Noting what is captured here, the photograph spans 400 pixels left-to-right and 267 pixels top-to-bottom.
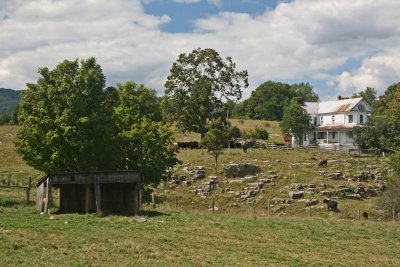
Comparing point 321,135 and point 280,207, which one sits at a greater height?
point 321,135

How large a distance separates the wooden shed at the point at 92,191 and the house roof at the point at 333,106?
2262 inches

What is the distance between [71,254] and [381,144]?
5952cm

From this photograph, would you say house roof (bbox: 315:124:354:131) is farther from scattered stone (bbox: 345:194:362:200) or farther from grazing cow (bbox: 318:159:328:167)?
scattered stone (bbox: 345:194:362:200)

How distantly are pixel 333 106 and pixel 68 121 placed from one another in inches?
2443

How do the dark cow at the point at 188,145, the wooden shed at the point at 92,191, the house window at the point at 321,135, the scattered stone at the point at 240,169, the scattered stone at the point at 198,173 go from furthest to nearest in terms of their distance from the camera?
the house window at the point at 321,135 → the dark cow at the point at 188,145 → the scattered stone at the point at 240,169 → the scattered stone at the point at 198,173 → the wooden shed at the point at 92,191

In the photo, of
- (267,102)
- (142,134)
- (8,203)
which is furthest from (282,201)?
(267,102)

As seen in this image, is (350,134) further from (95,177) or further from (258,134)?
(95,177)

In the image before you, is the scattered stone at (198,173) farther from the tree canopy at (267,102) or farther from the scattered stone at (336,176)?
the tree canopy at (267,102)

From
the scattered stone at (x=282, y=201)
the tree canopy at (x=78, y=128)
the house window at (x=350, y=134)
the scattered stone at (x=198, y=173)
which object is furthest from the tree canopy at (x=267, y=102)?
the tree canopy at (x=78, y=128)

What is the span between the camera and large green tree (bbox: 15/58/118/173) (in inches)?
1465

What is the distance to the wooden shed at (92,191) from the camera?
32562 mm

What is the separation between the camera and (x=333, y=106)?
9031 centimetres

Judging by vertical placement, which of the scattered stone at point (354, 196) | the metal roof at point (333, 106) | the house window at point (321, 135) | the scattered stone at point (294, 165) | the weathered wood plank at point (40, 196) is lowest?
the scattered stone at point (354, 196)

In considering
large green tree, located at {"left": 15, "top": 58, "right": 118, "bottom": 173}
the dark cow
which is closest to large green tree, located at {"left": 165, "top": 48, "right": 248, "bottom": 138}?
the dark cow
